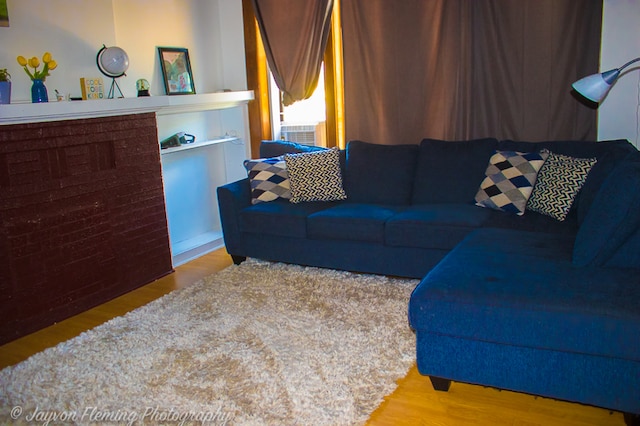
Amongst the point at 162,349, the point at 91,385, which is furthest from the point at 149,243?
the point at 91,385

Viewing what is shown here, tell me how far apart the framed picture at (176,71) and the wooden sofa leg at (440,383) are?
3.34 meters

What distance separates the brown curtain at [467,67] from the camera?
13.1ft

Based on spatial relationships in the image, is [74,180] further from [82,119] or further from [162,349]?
[162,349]

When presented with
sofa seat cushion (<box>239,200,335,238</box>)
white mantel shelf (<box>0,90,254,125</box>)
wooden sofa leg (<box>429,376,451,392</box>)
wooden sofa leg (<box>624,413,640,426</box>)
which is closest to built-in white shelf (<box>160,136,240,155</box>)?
white mantel shelf (<box>0,90,254,125</box>)

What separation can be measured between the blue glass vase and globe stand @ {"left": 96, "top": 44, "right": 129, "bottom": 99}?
0.58 meters

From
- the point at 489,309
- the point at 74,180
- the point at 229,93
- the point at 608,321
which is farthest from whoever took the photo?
the point at 229,93

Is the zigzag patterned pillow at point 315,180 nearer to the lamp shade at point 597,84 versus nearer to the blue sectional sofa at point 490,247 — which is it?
the blue sectional sofa at point 490,247

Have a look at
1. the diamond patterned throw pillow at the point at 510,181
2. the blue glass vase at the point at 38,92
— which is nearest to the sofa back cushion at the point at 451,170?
the diamond patterned throw pillow at the point at 510,181

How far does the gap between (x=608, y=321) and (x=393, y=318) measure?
1.33 metres

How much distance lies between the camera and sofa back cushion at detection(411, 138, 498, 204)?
402cm

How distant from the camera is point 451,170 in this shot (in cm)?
409

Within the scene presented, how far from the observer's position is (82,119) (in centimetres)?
365

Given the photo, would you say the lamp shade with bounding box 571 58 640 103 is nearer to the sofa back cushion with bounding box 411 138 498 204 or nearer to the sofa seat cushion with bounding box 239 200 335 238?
the sofa back cushion with bounding box 411 138 498 204

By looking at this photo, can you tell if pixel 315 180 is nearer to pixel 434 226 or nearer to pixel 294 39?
pixel 434 226
